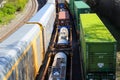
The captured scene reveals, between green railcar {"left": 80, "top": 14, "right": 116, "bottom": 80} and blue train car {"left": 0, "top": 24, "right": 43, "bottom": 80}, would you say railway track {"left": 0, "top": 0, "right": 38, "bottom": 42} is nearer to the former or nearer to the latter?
blue train car {"left": 0, "top": 24, "right": 43, "bottom": 80}

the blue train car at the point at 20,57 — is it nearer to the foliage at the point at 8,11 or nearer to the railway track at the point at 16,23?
the railway track at the point at 16,23

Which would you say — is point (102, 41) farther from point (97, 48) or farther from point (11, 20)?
point (11, 20)

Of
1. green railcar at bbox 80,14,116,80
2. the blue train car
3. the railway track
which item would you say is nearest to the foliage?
the railway track

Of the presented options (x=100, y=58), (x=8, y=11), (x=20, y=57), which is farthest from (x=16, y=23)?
(x=20, y=57)

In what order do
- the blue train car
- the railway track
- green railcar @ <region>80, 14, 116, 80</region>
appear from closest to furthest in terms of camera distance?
the blue train car → green railcar @ <region>80, 14, 116, 80</region> → the railway track

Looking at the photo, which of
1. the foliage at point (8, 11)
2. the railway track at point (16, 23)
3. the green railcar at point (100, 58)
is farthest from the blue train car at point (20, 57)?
the foliage at point (8, 11)

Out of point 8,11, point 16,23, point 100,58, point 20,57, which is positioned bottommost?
point 8,11

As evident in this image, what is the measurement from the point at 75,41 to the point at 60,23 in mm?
4944

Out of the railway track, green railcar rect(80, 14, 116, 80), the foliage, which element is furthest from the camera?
the foliage

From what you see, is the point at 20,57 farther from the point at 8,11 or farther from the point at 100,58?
the point at 8,11

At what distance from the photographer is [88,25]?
2016 cm

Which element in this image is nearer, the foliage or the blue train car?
the blue train car

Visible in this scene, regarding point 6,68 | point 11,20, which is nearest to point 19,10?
point 11,20

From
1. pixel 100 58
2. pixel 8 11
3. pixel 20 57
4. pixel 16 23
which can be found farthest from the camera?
pixel 8 11
